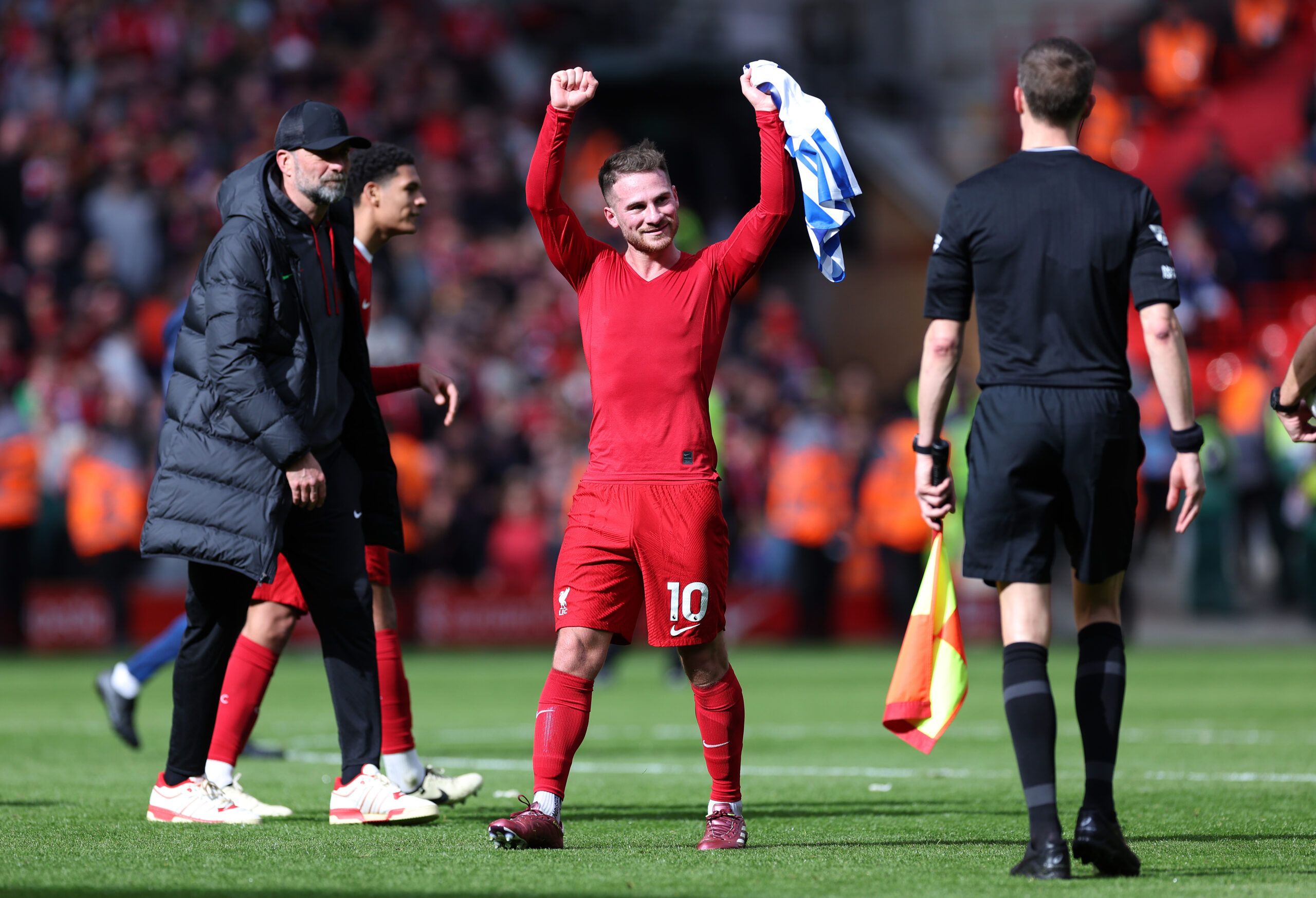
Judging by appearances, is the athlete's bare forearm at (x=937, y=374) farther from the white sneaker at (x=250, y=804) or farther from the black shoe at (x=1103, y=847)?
the white sneaker at (x=250, y=804)

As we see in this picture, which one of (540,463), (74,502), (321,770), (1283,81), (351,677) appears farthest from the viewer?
(1283,81)

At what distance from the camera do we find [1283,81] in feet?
87.3

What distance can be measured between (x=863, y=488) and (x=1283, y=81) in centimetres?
1176

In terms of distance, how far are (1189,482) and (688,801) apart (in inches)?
111

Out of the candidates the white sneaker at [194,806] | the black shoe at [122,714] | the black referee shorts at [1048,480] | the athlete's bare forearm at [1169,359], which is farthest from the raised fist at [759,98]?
the black shoe at [122,714]

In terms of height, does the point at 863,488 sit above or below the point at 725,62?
below

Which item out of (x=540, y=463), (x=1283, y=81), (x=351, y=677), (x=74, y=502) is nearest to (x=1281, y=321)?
(x=1283, y=81)

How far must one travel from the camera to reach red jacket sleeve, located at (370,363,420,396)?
24.5ft

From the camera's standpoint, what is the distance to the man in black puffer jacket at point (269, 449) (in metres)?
6.38

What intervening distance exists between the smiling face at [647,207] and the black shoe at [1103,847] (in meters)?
2.15

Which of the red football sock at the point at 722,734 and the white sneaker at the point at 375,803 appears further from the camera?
the white sneaker at the point at 375,803

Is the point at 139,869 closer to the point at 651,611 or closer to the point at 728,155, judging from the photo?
the point at 651,611

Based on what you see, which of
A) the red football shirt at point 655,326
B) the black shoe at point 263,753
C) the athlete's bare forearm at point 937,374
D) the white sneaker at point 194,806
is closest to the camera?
the athlete's bare forearm at point 937,374

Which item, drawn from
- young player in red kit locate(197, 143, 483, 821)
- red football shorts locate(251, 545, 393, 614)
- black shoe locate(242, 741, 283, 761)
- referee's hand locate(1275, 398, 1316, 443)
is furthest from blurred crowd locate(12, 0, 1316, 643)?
referee's hand locate(1275, 398, 1316, 443)
